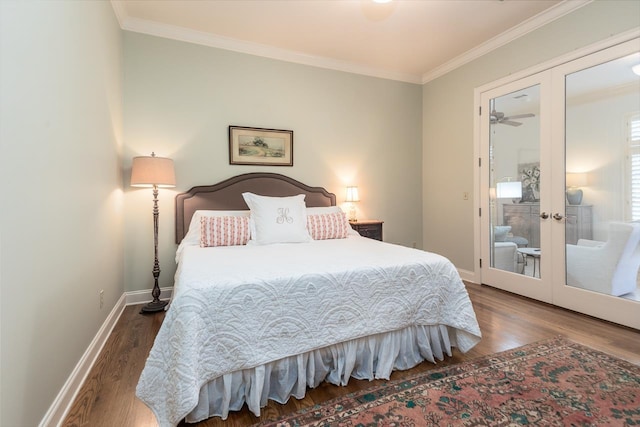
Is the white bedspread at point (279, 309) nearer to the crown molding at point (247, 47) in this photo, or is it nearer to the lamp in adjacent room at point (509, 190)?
the lamp in adjacent room at point (509, 190)

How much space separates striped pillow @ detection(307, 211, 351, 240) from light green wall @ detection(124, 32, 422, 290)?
0.87m

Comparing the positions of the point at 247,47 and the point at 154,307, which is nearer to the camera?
the point at 154,307

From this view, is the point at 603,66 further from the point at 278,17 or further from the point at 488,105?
the point at 278,17

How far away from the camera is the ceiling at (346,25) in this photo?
2.89 metres

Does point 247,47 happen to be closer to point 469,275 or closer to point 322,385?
point 322,385

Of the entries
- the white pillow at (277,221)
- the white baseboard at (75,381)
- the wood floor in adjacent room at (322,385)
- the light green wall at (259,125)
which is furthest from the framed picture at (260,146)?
the white baseboard at (75,381)

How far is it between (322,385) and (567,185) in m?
2.96

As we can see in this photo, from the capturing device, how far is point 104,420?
1.50 metres

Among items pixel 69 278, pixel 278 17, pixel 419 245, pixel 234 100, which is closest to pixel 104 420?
pixel 69 278

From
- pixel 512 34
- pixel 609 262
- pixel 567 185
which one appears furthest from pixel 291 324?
pixel 512 34

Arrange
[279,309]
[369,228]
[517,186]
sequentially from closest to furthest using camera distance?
[279,309] < [517,186] < [369,228]

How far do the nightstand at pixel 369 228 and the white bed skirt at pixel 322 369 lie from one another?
1.94 m

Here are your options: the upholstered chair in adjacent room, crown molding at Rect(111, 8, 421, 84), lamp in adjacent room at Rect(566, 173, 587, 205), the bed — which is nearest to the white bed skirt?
the bed

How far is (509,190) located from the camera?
139 inches
